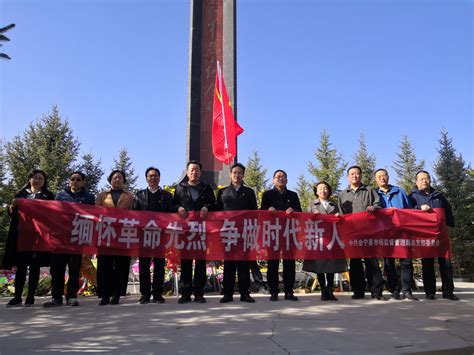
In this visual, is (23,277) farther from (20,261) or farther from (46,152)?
(46,152)

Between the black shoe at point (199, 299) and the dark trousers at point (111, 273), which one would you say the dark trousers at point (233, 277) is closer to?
the black shoe at point (199, 299)

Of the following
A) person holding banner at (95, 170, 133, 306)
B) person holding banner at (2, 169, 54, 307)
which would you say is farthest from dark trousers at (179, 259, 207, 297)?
person holding banner at (2, 169, 54, 307)

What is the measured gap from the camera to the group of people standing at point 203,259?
5.07m

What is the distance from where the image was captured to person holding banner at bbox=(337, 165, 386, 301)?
5.43 m

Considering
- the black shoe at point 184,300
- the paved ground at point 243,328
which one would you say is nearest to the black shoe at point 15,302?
the paved ground at point 243,328

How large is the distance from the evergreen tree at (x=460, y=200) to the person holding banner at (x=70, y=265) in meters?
20.4

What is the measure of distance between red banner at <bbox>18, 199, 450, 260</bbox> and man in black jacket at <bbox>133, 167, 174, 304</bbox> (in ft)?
0.52

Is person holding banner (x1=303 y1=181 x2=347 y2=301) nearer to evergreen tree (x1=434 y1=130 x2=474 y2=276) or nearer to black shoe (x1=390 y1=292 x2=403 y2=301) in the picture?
black shoe (x1=390 y1=292 x2=403 y2=301)

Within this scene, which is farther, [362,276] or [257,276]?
[257,276]

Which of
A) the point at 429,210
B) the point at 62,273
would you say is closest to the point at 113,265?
the point at 62,273

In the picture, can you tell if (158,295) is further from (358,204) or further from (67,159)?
(67,159)

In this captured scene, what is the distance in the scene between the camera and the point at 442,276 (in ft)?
18.6

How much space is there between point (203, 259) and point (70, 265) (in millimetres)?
1825

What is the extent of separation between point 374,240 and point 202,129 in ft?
27.2
